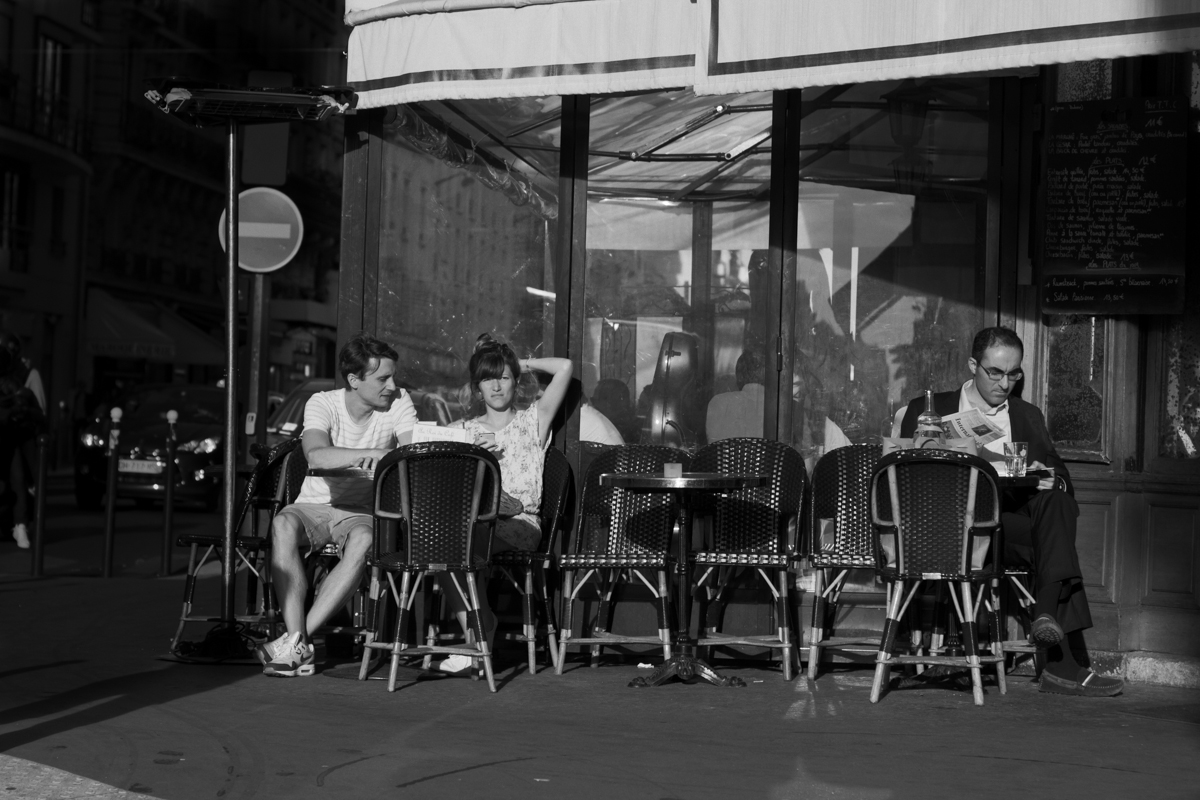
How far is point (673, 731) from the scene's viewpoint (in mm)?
6414

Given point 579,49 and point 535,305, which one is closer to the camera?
point 579,49

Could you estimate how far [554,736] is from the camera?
6227 mm

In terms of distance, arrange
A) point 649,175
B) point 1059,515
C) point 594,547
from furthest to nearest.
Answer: point 649,175, point 594,547, point 1059,515

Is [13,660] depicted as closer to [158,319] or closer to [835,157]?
[835,157]

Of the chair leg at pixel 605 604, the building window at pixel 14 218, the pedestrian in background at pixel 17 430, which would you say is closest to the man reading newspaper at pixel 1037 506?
the chair leg at pixel 605 604

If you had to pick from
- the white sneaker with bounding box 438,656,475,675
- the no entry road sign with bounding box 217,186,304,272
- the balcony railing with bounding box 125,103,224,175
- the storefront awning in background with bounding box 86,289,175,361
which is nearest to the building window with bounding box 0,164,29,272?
the storefront awning in background with bounding box 86,289,175,361

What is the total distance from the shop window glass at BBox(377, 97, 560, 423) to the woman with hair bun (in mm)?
607

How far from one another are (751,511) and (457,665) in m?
1.60

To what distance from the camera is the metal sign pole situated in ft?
26.7

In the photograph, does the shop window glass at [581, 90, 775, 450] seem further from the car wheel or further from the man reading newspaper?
the car wheel

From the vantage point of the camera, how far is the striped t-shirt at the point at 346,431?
8.10m

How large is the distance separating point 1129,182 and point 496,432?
10.6 feet

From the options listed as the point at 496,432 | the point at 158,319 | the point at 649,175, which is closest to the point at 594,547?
the point at 496,432

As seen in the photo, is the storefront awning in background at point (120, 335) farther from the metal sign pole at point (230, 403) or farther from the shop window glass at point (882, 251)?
the shop window glass at point (882, 251)
